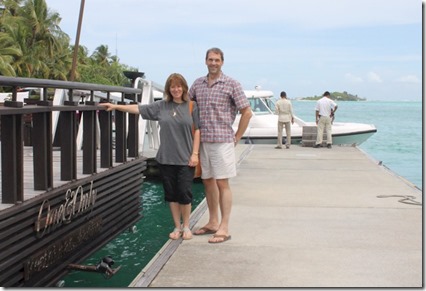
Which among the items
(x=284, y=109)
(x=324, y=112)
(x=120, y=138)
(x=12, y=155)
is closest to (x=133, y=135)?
(x=120, y=138)

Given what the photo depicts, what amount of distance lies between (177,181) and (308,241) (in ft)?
4.41

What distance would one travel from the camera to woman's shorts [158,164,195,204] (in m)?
5.62

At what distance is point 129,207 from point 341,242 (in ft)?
8.52

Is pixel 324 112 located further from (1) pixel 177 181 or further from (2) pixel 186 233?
(1) pixel 177 181

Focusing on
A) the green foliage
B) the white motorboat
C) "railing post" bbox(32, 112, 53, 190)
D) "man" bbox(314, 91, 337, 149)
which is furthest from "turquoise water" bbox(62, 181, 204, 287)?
the green foliage

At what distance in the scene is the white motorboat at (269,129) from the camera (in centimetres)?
2016

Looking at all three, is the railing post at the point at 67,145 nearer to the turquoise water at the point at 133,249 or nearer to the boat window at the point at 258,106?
the turquoise water at the point at 133,249

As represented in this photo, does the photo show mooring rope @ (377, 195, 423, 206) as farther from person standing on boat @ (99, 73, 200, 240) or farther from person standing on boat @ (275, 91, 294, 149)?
person standing on boat @ (275, 91, 294, 149)

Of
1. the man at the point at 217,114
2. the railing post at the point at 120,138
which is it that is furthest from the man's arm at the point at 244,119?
the railing post at the point at 120,138

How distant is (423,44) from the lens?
5.51m

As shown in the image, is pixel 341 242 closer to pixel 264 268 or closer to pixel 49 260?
pixel 264 268

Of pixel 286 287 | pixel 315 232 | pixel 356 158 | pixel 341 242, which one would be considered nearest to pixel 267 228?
pixel 315 232

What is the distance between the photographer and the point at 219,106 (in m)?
5.55

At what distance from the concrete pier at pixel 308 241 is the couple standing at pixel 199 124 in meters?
0.59
